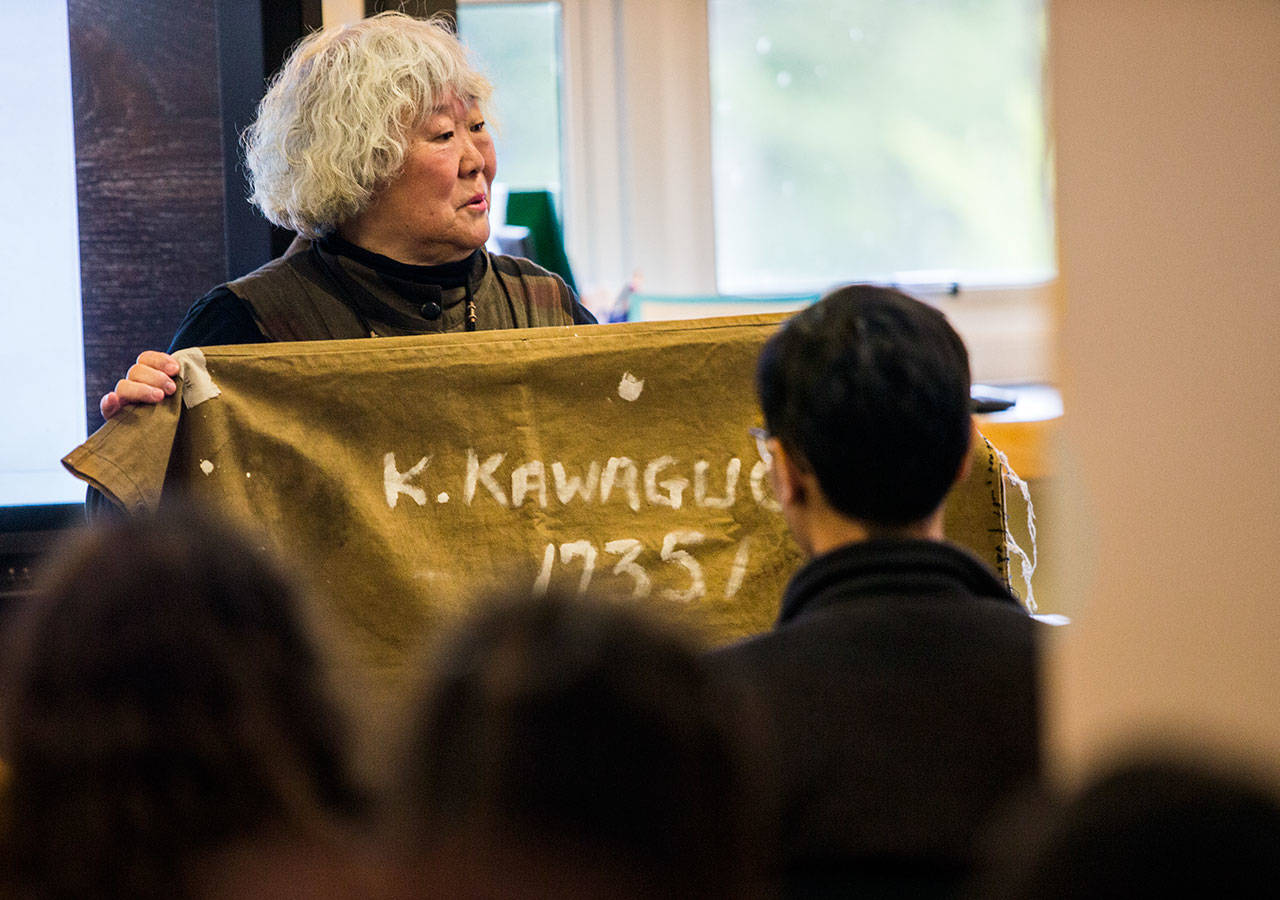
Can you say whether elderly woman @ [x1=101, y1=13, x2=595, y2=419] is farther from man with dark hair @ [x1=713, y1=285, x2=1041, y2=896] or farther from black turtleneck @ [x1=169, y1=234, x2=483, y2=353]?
man with dark hair @ [x1=713, y1=285, x2=1041, y2=896]

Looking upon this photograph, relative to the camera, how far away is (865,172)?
3.45 meters

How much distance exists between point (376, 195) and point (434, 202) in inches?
3.2

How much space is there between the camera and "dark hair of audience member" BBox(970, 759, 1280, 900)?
0.35 meters

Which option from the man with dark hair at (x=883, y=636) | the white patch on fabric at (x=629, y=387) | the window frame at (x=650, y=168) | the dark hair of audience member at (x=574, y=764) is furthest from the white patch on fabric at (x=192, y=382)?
the window frame at (x=650, y=168)

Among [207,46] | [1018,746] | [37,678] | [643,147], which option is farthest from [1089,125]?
[643,147]

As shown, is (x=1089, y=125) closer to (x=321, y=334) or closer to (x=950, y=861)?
(x=950, y=861)

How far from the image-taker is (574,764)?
431mm

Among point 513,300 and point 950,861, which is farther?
point 513,300

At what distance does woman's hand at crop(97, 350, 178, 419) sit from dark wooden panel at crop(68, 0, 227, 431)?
0.55m

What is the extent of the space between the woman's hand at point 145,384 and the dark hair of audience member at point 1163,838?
1321 millimetres

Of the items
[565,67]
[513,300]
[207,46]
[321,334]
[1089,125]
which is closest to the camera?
[1089,125]

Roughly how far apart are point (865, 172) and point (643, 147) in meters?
0.57

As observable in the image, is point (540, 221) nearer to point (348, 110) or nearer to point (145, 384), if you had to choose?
point (348, 110)

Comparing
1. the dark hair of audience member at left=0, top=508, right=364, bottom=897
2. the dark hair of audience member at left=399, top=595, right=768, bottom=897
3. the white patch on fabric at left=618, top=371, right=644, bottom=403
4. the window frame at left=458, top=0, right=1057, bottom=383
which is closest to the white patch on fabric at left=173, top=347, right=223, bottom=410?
Result: the white patch on fabric at left=618, top=371, right=644, bottom=403
